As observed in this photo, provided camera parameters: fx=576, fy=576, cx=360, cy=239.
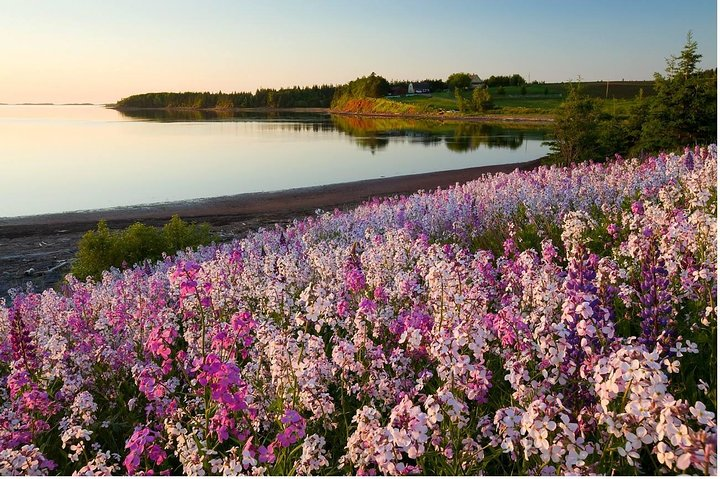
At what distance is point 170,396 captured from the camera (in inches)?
197

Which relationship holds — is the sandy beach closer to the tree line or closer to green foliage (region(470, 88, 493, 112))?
the tree line

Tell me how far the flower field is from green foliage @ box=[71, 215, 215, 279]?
7.97 m

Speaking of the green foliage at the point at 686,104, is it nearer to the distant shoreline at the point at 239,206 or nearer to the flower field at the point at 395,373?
the distant shoreline at the point at 239,206

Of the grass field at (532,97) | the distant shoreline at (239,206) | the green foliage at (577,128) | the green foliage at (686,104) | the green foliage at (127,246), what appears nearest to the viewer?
the green foliage at (127,246)

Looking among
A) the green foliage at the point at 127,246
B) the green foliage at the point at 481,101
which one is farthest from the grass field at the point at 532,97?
the green foliage at the point at 127,246

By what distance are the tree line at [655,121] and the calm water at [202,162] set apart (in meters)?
20.0

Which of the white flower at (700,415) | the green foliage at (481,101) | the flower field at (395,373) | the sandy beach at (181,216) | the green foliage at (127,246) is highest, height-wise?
the green foliage at (481,101)

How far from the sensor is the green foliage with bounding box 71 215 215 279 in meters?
15.7

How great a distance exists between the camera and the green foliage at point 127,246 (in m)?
15.7

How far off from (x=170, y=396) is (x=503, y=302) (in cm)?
306

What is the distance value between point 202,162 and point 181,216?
28.7 metres

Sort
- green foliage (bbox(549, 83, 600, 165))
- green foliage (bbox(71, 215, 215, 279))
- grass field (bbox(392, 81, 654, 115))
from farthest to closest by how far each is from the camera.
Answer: grass field (bbox(392, 81, 654, 115)) < green foliage (bbox(549, 83, 600, 165)) < green foliage (bbox(71, 215, 215, 279))

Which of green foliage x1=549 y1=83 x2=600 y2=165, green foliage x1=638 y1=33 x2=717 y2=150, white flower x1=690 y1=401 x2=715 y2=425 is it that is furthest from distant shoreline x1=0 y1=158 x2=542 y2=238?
white flower x1=690 y1=401 x2=715 y2=425

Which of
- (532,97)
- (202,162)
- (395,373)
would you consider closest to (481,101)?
(532,97)
